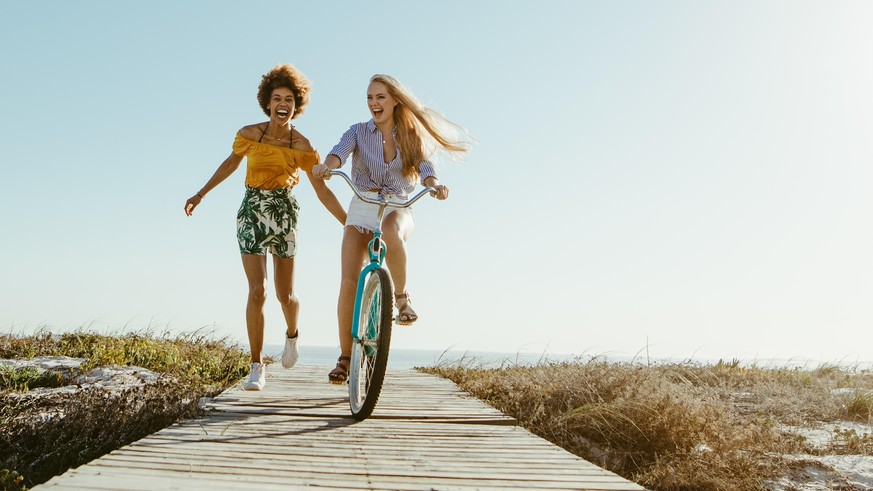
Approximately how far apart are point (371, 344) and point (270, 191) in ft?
6.46

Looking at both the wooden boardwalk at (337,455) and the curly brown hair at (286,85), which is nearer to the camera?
the wooden boardwalk at (337,455)

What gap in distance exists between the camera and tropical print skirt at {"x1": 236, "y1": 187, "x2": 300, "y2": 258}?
5680 millimetres

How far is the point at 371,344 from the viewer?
4441 mm

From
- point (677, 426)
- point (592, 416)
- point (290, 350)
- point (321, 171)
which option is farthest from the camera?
point (290, 350)

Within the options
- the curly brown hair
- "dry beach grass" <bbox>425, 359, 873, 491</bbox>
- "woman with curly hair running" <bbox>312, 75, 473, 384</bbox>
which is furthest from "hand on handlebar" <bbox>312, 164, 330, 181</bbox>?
"dry beach grass" <bbox>425, 359, 873, 491</bbox>

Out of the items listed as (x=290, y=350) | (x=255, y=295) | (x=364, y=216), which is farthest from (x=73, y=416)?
(x=364, y=216)

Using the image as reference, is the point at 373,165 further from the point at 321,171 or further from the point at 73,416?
the point at 73,416

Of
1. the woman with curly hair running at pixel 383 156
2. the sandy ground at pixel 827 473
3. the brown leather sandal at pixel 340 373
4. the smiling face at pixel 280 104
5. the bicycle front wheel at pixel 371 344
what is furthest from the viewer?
the smiling face at pixel 280 104

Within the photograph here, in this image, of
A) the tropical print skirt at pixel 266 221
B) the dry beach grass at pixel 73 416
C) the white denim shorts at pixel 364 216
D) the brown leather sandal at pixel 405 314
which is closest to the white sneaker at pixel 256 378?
the dry beach grass at pixel 73 416

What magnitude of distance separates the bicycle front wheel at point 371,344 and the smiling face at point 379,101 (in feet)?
4.77

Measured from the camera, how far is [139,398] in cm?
471

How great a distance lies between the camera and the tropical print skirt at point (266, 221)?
5680mm

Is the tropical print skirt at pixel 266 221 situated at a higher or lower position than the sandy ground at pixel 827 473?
higher

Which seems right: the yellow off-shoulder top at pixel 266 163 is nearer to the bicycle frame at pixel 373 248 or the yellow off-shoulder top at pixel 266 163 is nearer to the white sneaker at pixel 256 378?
the bicycle frame at pixel 373 248
